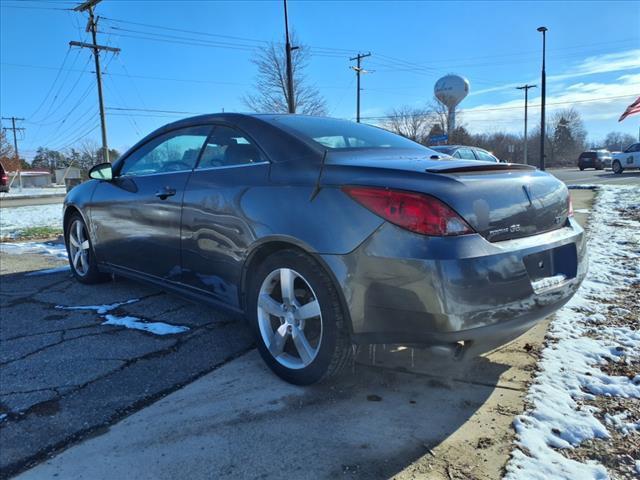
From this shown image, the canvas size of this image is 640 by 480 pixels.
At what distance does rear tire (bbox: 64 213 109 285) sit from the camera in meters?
4.97

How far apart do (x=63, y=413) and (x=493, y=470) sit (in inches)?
84.5

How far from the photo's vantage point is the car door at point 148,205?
3572mm

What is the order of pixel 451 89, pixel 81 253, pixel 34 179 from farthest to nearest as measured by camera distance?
pixel 34 179 < pixel 451 89 < pixel 81 253

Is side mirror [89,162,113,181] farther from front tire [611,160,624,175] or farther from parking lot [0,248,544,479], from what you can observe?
front tire [611,160,624,175]

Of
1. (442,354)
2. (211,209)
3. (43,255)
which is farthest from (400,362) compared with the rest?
(43,255)

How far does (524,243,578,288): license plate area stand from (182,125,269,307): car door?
4.93 ft

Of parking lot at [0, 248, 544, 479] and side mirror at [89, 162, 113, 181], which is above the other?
side mirror at [89, 162, 113, 181]

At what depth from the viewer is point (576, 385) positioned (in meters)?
2.75

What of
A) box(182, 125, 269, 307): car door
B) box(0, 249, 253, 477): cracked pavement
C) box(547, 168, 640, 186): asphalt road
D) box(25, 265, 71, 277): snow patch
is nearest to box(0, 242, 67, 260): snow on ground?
box(25, 265, 71, 277): snow patch

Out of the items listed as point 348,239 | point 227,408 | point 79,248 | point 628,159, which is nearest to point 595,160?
point 628,159

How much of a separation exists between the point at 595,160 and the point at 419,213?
151ft

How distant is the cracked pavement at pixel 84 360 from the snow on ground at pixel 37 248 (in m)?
2.36

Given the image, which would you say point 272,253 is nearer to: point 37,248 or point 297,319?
point 297,319

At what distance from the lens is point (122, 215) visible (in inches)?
165
